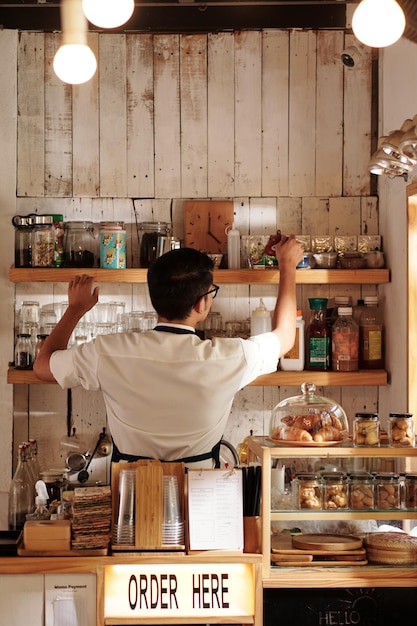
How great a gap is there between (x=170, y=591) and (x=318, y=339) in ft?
5.50

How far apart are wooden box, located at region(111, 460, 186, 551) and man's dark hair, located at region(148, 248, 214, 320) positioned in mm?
569

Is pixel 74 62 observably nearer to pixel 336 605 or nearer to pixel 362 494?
pixel 362 494

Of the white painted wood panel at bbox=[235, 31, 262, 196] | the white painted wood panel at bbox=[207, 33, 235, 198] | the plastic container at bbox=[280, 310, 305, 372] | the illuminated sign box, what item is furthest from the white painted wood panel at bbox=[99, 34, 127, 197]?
the illuminated sign box

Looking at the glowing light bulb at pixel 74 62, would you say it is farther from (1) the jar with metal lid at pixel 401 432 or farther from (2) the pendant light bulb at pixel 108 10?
(1) the jar with metal lid at pixel 401 432

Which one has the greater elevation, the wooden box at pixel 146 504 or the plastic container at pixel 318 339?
the plastic container at pixel 318 339

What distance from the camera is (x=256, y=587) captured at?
8.00ft

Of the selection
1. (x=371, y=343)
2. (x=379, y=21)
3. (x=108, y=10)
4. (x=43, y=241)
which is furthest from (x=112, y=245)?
(x=379, y=21)

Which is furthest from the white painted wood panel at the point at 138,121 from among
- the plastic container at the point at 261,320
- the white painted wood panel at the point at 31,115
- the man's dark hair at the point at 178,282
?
the man's dark hair at the point at 178,282

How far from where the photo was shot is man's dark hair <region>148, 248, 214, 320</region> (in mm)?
2799

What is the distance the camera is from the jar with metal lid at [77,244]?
3855 mm

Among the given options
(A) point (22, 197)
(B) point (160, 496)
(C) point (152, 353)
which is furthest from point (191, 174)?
(B) point (160, 496)

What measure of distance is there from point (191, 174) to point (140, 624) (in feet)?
A: 7.28

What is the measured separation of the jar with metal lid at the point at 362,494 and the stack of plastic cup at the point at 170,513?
52 cm

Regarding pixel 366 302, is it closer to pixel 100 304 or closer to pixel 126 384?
pixel 100 304
